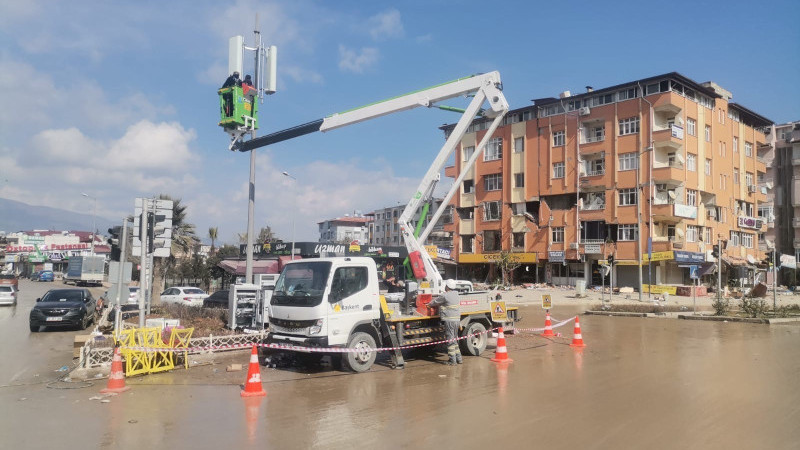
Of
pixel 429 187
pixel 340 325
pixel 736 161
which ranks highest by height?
pixel 736 161

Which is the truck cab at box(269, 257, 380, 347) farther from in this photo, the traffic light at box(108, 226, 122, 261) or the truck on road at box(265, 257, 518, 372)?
the traffic light at box(108, 226, 122, 261)

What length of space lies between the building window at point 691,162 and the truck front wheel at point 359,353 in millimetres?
47052

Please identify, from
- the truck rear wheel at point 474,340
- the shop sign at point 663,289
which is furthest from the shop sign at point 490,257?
the truck rear wheel at point 474,340

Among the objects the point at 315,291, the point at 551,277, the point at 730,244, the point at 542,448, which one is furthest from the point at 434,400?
the point at 730,244

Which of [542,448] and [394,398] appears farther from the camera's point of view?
[394,398]

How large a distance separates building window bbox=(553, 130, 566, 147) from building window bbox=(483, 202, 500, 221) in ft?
28.4

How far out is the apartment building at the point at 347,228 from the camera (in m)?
132

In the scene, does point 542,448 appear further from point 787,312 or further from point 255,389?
point 787,312

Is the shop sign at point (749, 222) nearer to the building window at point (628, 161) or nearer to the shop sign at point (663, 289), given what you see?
the building window at point (628, 161)

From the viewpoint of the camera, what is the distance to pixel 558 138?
53.7 meters

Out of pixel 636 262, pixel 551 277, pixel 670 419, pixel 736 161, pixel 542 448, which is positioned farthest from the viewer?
pixel 736 161

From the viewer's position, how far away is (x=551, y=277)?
54250mm

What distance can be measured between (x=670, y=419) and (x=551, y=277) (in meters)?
48.2

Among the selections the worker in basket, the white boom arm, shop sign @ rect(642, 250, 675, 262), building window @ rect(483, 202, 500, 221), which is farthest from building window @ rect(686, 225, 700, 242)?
the worker in basket
